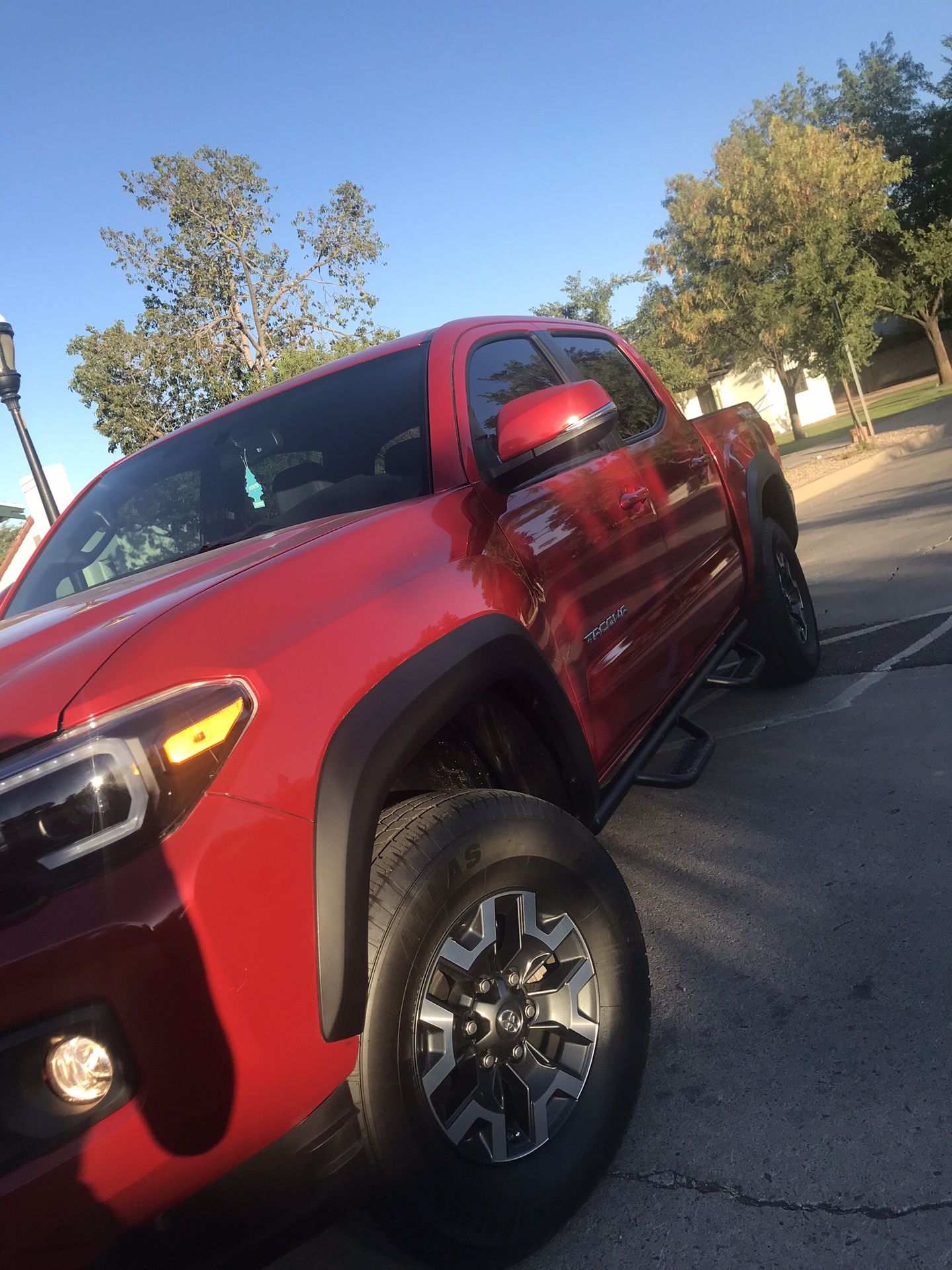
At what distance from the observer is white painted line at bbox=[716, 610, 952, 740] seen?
15.6 feet

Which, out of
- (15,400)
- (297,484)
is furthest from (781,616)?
(15,400)

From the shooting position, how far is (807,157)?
23.0m

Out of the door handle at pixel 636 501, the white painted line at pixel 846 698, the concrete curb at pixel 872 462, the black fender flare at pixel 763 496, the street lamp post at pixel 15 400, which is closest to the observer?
the door handle at pixel 636 501

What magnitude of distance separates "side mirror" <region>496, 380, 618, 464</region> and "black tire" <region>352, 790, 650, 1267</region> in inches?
36.5

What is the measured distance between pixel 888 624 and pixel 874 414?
28069mm

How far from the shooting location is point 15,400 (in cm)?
789

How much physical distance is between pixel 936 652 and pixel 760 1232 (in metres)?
3.91

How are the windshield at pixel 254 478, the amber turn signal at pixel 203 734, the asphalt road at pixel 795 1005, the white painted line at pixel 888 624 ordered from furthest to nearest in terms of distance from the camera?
the white painted line at pixel 888 624 → the windshield at pixel 254 478 → the asphalt road at pixel 795 1005 → the amber turn signal at pixel 203 734

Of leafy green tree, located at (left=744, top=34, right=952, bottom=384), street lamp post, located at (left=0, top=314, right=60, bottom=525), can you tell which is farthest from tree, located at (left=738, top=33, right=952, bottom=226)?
street lamp post, located at (left=0, top=314, right=60, bottom=525)

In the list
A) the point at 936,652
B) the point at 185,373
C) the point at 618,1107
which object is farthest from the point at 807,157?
the point at 618,1107

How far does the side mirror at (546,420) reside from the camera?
8.13 ft

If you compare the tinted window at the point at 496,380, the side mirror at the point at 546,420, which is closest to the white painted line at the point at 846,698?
the tinted window at the point at 496,380

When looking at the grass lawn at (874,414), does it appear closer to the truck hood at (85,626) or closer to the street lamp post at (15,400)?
the street lamp post at (15,400)

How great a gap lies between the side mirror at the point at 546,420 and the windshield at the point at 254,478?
246 mm
